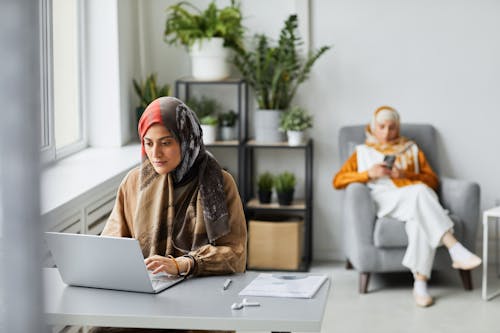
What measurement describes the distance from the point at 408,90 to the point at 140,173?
10.1 feet

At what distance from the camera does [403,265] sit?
4.36 m

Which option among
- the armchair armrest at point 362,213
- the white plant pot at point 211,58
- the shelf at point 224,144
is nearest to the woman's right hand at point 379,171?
the armchair armrest at point 362,213

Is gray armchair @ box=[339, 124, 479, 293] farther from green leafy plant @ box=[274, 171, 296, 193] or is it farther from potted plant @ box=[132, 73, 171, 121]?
potted plant @ box=[132, 73, 171, 121]

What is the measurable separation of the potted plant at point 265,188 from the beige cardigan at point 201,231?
2.57 m

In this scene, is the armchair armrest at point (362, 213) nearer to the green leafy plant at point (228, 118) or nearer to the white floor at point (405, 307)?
the white floor at point (405, 307)

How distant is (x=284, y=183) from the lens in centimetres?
493

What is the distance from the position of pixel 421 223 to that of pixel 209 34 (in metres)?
1.82

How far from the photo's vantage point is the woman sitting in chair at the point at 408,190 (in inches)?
167

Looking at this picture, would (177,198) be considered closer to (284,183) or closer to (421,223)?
(421,223)

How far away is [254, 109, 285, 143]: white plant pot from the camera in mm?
4938

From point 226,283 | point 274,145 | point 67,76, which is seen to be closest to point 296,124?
point 274,145

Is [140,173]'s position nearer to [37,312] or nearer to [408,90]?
[37,312]

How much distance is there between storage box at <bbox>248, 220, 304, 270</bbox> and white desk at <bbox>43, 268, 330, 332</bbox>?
2764 millimetres

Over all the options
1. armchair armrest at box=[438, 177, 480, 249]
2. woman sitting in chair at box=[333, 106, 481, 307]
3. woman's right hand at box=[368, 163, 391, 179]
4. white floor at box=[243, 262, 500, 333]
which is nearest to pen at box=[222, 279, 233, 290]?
white floor at box=[243, 262, 500, 333]
